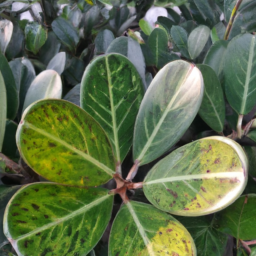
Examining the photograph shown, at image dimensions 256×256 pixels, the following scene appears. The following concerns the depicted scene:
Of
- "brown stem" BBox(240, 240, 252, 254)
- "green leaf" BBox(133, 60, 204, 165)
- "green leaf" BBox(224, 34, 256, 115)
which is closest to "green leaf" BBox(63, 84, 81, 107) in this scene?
"green leaf" BBox(133, 60, 204, 165)

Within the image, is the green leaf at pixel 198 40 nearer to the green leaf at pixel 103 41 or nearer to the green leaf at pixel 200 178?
the green leaf at pixel 103 41

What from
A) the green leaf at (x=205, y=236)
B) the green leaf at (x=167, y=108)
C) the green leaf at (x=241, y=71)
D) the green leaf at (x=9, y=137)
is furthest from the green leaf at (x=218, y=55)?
the green leaf at (x=9, y=137)

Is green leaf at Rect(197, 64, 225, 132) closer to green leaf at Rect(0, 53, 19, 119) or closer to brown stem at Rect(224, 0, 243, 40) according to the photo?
brown stem at Rect(224, 0, 243, 40)

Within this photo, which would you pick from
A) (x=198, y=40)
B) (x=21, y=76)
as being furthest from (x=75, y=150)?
(x=198, y=40)

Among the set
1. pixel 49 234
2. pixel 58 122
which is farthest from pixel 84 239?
pixel 58 122

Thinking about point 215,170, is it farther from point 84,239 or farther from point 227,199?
point 84,239
